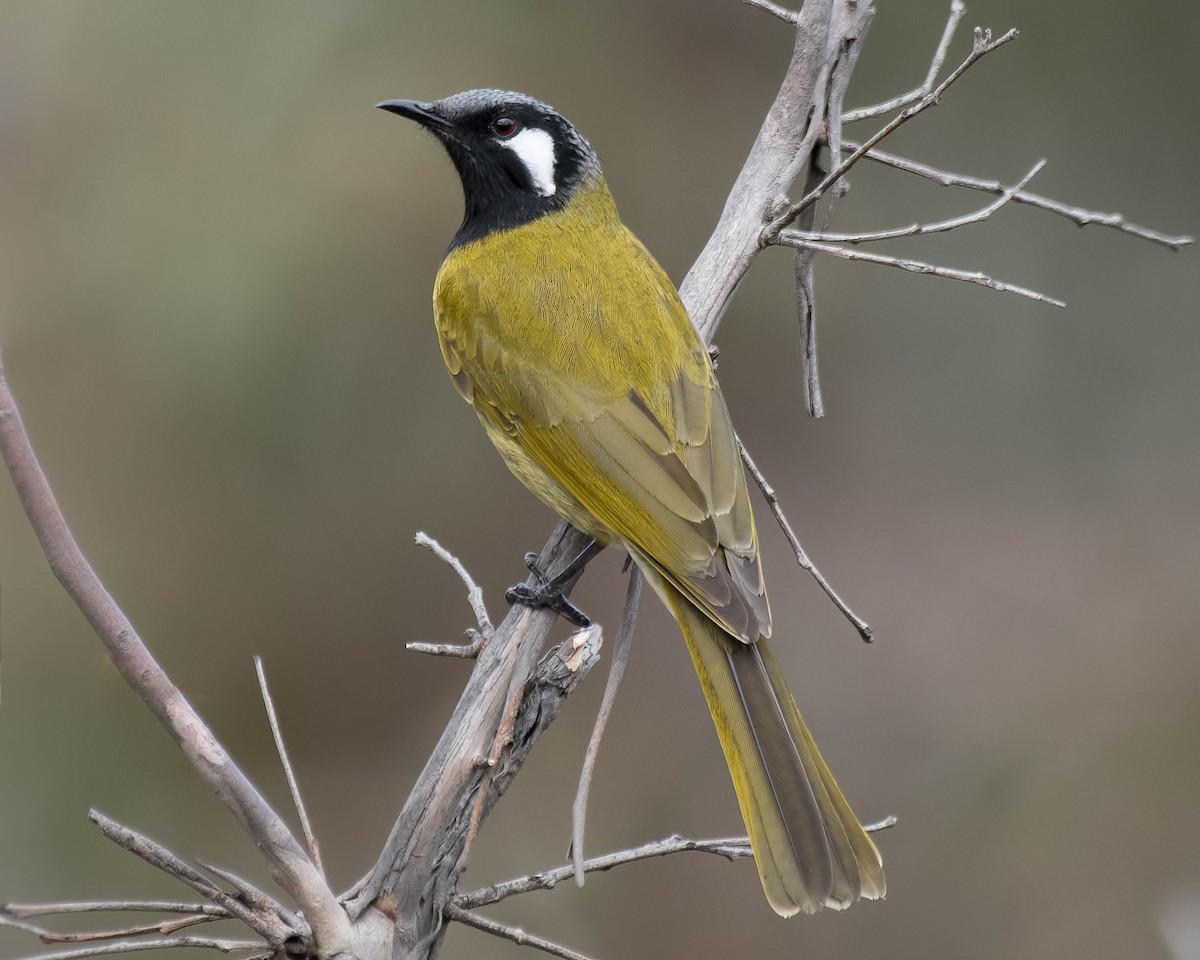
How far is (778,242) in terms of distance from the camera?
3.02 metres

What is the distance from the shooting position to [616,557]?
20.4 ft

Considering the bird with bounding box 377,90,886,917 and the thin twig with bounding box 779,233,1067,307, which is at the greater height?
the thin twig with bounding box 779,233,1067,307

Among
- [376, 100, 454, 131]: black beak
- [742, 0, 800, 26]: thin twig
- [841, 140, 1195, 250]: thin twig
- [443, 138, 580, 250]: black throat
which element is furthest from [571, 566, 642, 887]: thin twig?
[376, 100, 454, 131]: black beak

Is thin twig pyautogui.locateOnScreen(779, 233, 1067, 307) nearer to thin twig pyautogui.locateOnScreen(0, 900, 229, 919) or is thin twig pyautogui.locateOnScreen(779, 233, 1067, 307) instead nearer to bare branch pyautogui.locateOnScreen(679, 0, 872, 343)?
bare branch pyautogui.locateOnScreen(679, 0, 872, 343)

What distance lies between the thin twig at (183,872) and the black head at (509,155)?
2579 mm

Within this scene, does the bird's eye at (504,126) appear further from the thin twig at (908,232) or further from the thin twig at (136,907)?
the thin twig at (136,907)

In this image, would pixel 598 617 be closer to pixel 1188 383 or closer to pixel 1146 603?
pixel 1146 603

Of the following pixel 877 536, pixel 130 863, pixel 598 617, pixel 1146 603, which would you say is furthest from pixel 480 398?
pixel 1146 603

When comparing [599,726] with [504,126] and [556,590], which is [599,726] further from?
[504,126]

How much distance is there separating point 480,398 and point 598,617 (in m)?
2.12

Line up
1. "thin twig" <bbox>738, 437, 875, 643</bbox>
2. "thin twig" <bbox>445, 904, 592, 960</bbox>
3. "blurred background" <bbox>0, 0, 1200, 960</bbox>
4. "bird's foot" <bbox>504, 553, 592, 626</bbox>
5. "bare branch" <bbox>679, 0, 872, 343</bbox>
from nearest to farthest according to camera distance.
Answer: "thin twig" <bbox>445, 904, 592, 960</bbox> < "thin twig" <bbox>738, 437, 875, 643</bbox> < "bird's foot" <bbox>504, 553, 592, 626</bbox> < "bare branch" <bbox>679, 0, 872, 343</bbox> < "blurred background" <bbox>0, 0, 1200, 960</bbox>

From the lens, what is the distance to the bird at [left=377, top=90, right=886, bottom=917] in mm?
2846

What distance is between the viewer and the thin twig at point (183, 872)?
5.74ft

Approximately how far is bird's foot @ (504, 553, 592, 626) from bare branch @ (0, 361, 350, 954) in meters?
1.02
